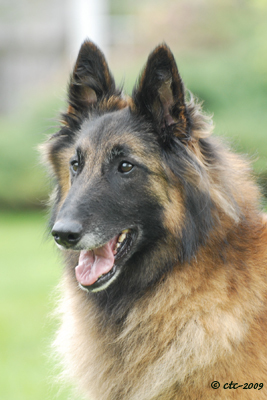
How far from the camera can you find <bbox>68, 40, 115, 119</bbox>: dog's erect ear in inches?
149

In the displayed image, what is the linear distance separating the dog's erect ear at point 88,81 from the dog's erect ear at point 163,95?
426mm

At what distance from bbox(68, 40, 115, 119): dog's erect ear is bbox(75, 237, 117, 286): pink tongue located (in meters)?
1.22

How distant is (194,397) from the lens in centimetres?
315

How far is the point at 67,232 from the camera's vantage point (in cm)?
317

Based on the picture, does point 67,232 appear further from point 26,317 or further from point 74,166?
point 26,317

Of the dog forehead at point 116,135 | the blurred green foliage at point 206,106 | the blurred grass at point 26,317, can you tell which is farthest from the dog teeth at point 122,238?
the blurred green foliage at point 206,106

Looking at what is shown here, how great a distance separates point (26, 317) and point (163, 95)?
182 inches

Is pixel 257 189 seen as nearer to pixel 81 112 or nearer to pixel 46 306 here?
pixel 81 112

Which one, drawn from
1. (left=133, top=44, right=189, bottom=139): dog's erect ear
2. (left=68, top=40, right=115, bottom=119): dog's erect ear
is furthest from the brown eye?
(left=68, top=40, right=115, bottom=119): dog's erect ear

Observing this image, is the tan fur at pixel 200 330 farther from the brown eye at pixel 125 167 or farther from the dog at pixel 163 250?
the brown eye at pixel 125 167

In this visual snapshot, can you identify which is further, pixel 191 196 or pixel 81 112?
pixel 81 112

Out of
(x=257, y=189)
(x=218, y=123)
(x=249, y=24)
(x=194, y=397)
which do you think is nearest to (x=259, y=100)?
(x=218, y=123)

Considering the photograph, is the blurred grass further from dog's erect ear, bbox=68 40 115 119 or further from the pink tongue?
dog's erect ear, bbox=68 40 115 119

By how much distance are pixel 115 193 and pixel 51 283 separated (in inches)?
218
